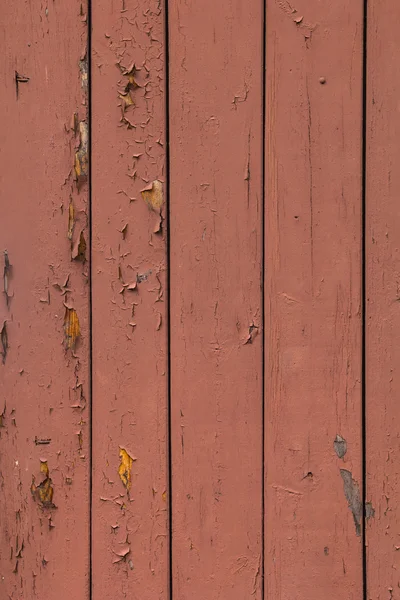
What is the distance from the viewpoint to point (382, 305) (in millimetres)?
1024

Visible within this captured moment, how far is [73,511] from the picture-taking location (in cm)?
108

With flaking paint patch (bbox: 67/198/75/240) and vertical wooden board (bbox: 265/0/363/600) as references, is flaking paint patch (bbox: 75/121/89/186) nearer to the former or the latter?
flaking paint patch (bbox: 67/198/75/240)

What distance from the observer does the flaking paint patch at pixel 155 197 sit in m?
1.06

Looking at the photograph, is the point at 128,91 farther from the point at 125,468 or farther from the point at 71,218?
the point at 125,468

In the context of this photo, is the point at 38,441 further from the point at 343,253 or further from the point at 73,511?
the point at 343,253

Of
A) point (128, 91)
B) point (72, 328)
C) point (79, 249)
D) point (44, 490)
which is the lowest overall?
point (44, 490)

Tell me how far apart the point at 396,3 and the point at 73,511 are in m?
0.93

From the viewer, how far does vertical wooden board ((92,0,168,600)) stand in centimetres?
106

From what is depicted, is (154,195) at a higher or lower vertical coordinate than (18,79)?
lower

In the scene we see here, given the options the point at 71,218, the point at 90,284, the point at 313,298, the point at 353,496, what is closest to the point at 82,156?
the point at 71,218

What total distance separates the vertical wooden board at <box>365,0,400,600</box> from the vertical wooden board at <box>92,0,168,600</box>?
1.04ft

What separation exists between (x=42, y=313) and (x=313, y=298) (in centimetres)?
43

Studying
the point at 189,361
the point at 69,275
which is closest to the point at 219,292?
the point at 189,361

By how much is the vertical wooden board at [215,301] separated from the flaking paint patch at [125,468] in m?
0.07
